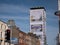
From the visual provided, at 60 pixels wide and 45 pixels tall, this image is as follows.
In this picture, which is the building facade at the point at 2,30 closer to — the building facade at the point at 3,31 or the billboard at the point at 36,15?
the building facade at the point at 3,31

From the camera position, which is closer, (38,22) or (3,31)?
(38,22)

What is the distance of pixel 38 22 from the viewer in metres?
5.97

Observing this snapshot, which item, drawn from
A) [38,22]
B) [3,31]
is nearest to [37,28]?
[38,22]

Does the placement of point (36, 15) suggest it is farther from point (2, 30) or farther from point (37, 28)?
point (2, 30)

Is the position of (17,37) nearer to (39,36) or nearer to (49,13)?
(39,36)

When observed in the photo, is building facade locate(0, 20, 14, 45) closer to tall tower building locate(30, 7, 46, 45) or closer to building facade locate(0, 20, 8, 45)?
building facade locate(0, 20, 8, 45)

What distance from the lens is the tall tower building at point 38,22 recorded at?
593 cm

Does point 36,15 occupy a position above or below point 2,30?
above

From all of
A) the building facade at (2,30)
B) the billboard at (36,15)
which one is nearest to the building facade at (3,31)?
the building facade at (2,30)

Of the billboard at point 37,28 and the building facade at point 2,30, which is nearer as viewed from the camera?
the billboard at point 37,28

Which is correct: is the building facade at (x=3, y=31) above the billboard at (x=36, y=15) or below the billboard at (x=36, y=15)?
below

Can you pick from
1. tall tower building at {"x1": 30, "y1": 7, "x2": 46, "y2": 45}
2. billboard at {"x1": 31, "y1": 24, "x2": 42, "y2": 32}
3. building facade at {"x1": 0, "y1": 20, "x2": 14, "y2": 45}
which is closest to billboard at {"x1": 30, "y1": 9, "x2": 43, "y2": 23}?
tall tower building at {"x1": 30, "y1": 7, "x2": 46, "y2": 45}

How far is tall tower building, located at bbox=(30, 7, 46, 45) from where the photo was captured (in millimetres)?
5934

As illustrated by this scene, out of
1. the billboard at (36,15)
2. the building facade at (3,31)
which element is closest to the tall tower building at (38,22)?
the billboard at (36,15)
